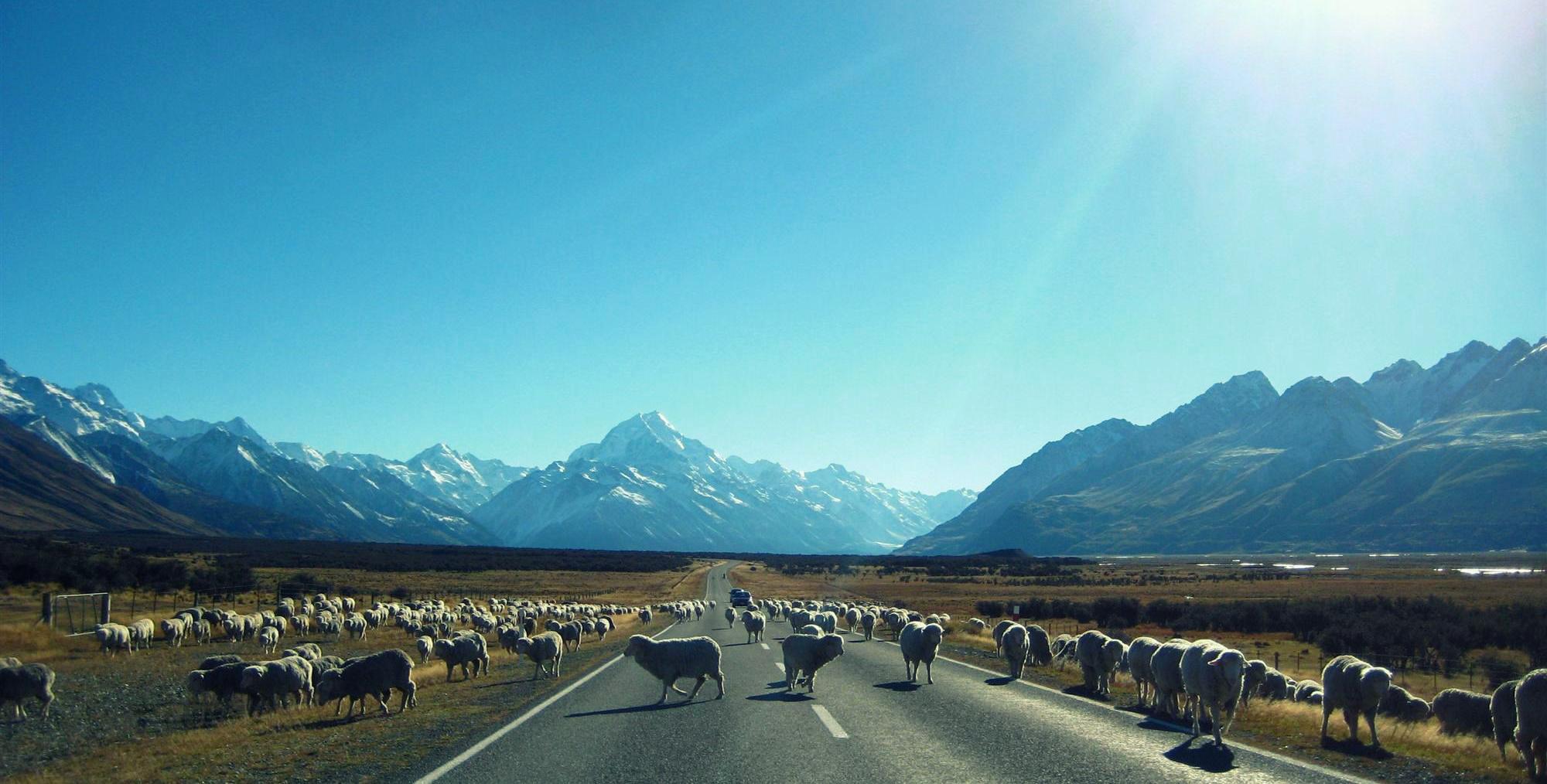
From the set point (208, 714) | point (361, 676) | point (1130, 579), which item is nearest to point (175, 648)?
point (208, 714)

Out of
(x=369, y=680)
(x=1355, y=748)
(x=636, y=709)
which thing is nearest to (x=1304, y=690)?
(x=1355, y=748)

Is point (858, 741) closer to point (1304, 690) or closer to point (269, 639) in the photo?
point (1304, 690)

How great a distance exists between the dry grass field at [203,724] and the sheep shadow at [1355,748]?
522 inches

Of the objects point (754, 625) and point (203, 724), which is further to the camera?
point (754, 625)

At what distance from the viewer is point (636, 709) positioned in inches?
658

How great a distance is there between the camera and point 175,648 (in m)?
36.1

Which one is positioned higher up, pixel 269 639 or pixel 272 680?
pixel 272 680

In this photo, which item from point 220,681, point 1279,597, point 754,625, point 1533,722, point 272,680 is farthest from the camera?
point 1279,597

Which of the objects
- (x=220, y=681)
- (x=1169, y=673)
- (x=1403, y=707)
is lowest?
(x=1403, y=707)

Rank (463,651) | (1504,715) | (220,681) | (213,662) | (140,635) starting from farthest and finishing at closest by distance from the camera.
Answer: (140,635), (463,651), (213,662), (220,681), (1504,715)

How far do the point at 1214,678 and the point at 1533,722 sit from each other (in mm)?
3826

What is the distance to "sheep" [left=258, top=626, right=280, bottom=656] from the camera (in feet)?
121

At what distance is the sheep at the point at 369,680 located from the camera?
1842 cm

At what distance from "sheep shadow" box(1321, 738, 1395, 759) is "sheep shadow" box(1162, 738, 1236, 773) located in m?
1.78
